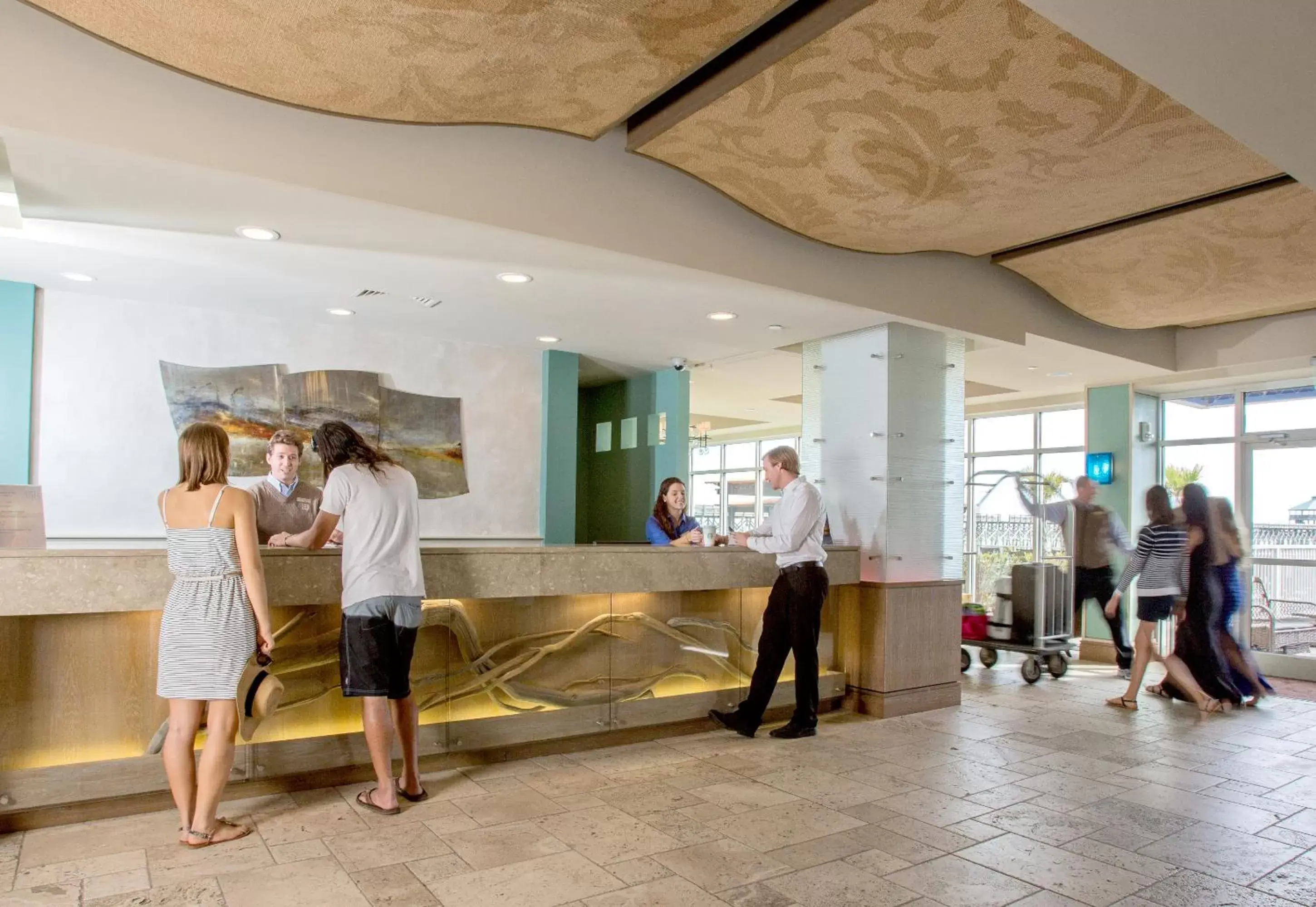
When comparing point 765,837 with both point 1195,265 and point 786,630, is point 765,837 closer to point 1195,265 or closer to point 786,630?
point 786,630

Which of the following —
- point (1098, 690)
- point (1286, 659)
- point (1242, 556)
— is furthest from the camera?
point (1286, 659)

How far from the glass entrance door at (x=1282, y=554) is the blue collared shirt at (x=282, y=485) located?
26.8ft

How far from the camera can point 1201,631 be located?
661 centimetres

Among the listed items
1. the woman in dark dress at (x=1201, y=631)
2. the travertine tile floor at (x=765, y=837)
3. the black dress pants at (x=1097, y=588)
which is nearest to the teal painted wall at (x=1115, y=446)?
the black dress pants at (x=1097, y=588)

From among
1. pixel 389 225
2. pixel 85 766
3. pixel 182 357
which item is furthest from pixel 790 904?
pixel 182 357

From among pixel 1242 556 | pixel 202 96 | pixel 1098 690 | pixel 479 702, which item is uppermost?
pixel 202 96

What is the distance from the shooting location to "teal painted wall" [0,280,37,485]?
18.0 feet

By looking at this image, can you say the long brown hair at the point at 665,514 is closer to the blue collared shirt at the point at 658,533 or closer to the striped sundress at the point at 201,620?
the blue collared shirt at the point at 658,533

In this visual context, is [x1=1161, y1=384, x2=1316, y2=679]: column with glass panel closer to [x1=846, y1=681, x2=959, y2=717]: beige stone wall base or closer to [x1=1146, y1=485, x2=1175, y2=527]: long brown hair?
[x1=1146, y1=485, x2=1175, y2=527]: long brown hair

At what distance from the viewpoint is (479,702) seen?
462 cm

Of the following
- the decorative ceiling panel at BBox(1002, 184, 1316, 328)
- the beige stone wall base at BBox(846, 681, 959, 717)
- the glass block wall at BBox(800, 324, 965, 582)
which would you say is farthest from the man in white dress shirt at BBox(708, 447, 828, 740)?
the decorative ceiling panel at BBox(1002, 184, 1316, 328)

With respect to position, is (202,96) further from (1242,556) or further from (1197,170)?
(1242,556)

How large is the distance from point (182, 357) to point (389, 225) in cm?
258

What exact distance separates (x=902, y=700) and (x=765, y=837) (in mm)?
2806
